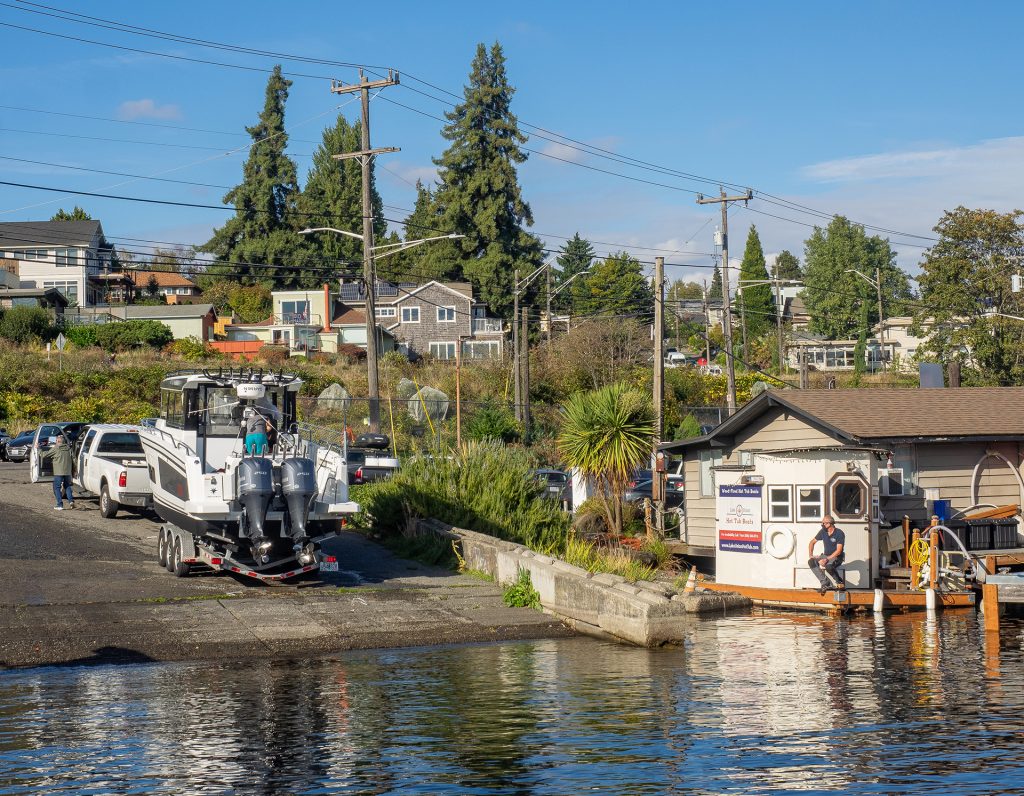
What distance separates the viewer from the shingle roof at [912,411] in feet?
91.3

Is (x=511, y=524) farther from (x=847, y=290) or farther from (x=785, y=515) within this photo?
(x=847, y=290)

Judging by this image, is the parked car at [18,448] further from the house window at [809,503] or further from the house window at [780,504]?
the house window at [809,503]

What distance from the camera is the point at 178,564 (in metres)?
21.4

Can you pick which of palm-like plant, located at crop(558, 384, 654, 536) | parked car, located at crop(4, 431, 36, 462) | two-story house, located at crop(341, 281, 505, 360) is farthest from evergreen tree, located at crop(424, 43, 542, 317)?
palm-like plant, located at crop(558, 384, 654, 536)

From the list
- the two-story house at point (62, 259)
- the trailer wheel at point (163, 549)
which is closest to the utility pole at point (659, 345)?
the trailer wheel at point (163, 549)

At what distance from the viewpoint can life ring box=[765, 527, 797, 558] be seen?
24734mm

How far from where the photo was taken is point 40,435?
38.8 meters

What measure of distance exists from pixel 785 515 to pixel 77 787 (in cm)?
1704

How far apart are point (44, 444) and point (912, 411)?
1023 inches

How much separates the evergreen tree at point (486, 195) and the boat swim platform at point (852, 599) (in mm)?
66111

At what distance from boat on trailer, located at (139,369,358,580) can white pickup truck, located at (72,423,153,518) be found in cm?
371

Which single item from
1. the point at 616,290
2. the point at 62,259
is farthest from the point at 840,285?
the point at 62,259

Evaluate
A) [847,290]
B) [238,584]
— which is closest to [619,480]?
[238,584]

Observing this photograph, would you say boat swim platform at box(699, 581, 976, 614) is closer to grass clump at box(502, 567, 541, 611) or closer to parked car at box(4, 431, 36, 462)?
grass clump at box(502, 567, 541, 611)
